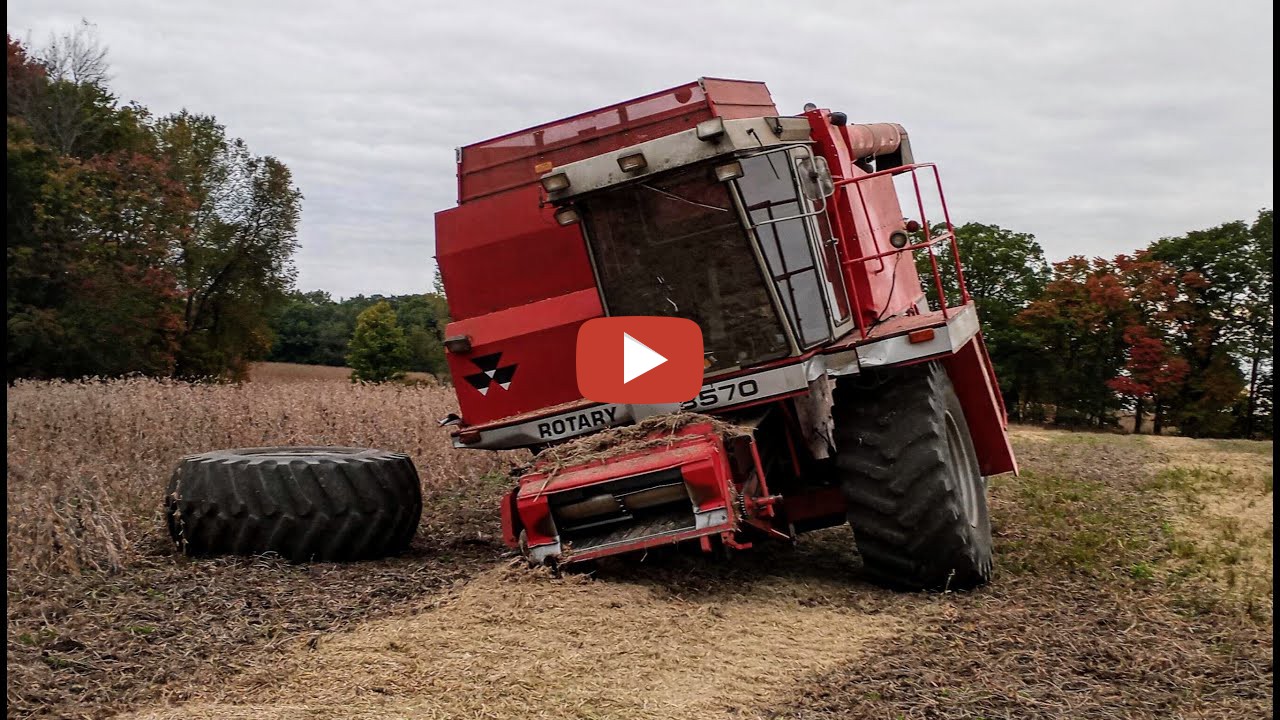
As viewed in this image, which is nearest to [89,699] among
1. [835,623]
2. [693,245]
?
[835,623]

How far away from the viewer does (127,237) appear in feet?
120

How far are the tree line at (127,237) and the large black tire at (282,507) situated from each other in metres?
24.2

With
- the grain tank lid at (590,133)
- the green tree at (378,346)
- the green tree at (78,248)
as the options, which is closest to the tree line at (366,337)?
the green tree at (378,346)

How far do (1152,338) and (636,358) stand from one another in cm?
3174

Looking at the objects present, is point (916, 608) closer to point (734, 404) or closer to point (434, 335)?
point (734, 404)

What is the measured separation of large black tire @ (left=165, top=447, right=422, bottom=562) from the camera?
7.52 metres

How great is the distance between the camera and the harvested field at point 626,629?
15.5ft

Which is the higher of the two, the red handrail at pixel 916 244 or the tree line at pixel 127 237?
the tree line at pixel 127 237

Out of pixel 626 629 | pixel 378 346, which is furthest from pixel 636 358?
pixel 378 346

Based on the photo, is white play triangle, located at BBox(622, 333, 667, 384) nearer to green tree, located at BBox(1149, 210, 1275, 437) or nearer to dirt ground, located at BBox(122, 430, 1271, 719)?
dirt ground, located at BBox(122, 430, 1271, 719)

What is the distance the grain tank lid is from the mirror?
1.11 m
